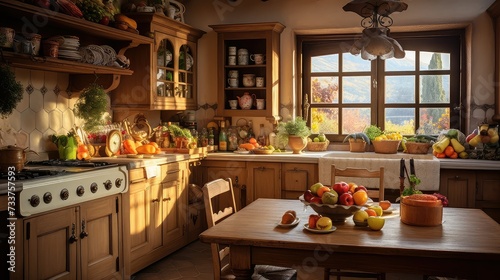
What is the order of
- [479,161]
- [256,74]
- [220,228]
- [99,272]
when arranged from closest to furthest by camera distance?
[220,228]
[99,272]
[479,161]
[256,74]

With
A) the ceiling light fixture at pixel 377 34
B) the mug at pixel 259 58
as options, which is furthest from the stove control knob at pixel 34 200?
the mug at pixel 259 58

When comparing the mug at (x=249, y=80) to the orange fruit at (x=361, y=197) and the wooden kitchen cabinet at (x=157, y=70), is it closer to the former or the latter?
the wooden kitchen cabinet at (x=157, y=70)

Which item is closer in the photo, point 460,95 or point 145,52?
point 145,52

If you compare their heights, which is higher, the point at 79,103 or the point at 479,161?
the point at 79,103

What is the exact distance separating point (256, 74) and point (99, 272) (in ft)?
9.56

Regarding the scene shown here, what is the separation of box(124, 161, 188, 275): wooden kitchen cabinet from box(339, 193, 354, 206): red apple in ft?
6.35

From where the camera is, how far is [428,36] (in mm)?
5445

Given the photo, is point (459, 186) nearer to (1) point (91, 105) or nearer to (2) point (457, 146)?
(2) point (457, 146)

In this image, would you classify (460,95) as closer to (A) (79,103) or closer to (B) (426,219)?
(B) (426,219)

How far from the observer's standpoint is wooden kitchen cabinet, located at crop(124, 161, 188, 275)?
13.5ft

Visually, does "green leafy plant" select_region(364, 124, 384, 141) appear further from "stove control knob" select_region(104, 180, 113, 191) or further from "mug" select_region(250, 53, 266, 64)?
"stove control knob" select_region(104, 180, 113, 191)

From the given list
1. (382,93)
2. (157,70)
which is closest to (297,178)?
(382,93)

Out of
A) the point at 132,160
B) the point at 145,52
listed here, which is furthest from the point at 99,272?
the point at 145,52

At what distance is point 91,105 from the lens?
4262 mm
